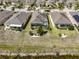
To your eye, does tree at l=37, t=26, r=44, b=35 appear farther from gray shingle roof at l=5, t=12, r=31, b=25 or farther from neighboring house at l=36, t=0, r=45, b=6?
neighboring house at l=36, t=0, r=45, b=6

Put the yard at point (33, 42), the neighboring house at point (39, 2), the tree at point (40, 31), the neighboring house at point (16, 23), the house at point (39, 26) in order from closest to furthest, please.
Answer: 1. the yard at point (33, 42)
2. the tree at point (40, 31)
3. the house at point (39, 26)
4. the neighboring house at point (16, 23)
5. the neighboring house at point (39, 2)

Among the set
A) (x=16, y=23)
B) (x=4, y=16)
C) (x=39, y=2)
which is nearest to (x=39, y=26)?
(x=16, y=23)

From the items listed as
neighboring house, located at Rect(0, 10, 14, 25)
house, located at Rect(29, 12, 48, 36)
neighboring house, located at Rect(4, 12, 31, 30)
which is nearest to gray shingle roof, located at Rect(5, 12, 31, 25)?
neighboring house, located at Rect(4, 12, 31, 30)

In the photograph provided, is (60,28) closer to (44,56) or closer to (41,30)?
(41,30)

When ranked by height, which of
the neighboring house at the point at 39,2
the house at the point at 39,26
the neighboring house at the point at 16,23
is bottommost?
the neighboring house at the point at 39,2

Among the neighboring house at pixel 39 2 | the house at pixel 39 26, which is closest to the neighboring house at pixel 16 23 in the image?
the house at pixel 39 26

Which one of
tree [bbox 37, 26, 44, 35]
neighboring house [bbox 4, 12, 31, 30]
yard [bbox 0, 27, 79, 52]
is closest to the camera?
yard [bbox 0, 27, 79, 52]

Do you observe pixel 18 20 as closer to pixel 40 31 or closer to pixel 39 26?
pixel 39 26

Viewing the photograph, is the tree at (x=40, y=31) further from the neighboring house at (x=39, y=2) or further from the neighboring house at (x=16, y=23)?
the neighboring house at (x=39, y=2)

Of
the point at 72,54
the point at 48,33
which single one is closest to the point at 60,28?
the point at 48,33

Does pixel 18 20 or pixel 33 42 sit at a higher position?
pixel 18 20

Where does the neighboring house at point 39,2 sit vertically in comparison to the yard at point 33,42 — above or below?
below
